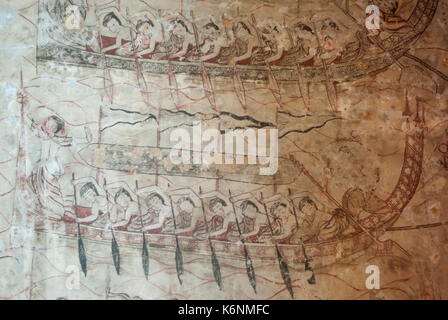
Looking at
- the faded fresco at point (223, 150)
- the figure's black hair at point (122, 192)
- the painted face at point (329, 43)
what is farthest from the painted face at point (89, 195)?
the painted face at point (329, 43)

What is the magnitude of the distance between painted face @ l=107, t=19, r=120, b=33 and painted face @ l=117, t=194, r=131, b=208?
222 centimetres

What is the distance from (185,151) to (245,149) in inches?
31.4

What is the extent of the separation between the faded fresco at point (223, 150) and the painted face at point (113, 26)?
3 cm

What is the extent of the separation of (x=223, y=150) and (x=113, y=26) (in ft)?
7.30

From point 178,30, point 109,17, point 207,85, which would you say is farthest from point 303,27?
point 109,17

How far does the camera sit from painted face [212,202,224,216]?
291 inches

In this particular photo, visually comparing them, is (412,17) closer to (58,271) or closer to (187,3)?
(187,3)

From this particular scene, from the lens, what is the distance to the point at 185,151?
7.44 m

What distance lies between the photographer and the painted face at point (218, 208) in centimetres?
738

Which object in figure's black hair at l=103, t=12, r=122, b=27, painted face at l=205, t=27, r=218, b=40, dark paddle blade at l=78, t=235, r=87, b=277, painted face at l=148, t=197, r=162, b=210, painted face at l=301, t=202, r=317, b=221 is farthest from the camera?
painted face at l=205, t=27, r=218, b=40

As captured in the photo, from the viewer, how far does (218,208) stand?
7.38 metres

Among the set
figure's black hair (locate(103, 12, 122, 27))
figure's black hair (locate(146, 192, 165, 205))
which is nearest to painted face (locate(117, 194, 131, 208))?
figure's black hair (locate(146, 192, 165, 205))

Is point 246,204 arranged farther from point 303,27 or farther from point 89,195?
point 303,27

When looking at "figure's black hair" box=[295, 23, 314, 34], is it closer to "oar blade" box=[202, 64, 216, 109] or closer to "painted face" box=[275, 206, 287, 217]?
"oar blade" box=[202, 64, 216, 109]
